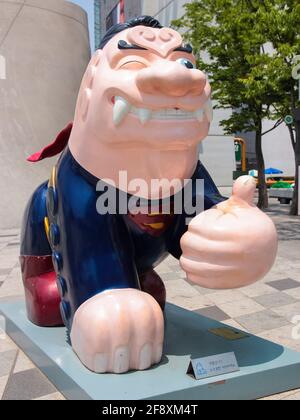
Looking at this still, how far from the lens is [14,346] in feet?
10.4

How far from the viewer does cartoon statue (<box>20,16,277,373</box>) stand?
6.93 ft

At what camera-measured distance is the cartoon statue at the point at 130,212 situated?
2.11 m

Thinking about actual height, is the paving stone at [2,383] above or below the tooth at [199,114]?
below

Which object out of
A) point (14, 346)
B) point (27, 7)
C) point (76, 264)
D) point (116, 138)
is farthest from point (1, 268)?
point (27, 7)

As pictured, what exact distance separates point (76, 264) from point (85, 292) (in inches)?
5.9

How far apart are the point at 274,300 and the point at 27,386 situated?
93.1 inches

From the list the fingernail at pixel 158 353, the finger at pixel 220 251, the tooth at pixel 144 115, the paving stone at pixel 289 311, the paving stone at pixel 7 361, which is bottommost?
the paving stone at pixel 7 361

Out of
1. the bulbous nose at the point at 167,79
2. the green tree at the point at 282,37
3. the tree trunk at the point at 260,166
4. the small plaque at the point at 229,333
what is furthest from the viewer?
the tree trunk at the point at 260,166

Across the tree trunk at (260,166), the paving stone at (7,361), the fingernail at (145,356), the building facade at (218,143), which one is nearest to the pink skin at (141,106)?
the fingernail at (145,356)

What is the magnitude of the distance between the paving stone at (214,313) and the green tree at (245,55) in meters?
5.90

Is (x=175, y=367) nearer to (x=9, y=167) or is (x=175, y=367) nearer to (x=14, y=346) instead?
(x=14, y=346)

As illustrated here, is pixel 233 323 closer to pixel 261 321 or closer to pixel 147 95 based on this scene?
pixel 261 321

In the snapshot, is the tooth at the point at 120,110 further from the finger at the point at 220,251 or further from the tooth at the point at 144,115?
the finger at the point at 220,251

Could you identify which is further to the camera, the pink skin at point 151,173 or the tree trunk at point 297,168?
the tree trunk at point 297,168
